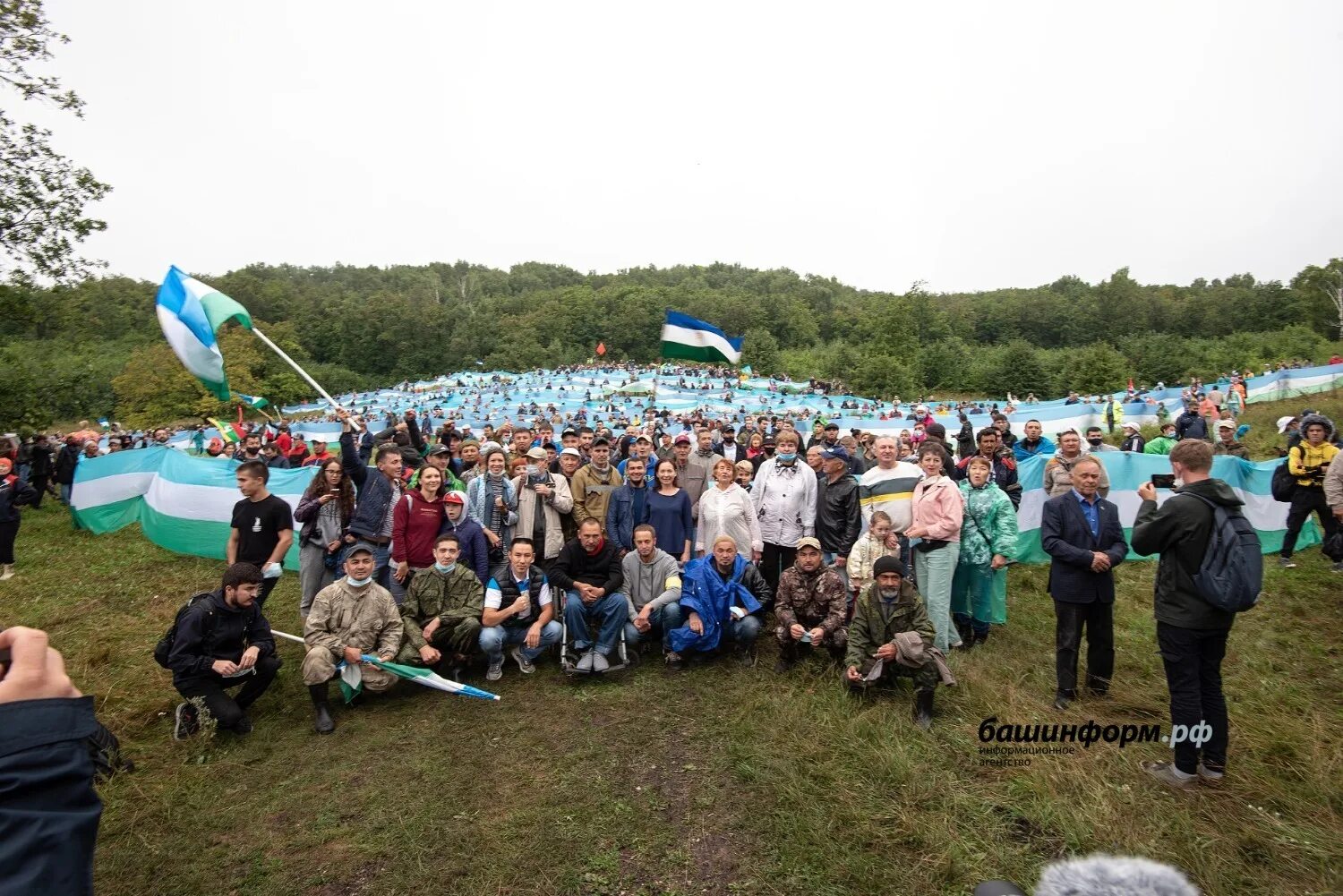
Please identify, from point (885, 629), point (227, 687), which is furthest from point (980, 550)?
point (227, 687)

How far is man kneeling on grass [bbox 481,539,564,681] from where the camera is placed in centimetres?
531

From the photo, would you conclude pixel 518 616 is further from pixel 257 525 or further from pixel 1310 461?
pixel 1310 461

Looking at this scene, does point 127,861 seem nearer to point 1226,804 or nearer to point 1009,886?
point 1009,886

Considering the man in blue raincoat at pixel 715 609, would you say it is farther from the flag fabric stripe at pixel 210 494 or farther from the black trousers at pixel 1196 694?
the flag fabric stripe at pixel 210 494

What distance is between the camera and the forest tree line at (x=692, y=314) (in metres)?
44.8

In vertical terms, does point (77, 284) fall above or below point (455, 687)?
above

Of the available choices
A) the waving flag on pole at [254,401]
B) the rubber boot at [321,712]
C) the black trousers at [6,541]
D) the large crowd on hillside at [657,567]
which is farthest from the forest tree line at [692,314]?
the rubber boot at [321,712]

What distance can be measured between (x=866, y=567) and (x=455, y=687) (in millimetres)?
3425

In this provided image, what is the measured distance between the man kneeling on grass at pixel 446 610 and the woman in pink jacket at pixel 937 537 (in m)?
3.74

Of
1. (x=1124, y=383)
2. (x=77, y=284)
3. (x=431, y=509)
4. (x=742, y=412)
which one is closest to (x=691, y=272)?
(x=1124, y=383)

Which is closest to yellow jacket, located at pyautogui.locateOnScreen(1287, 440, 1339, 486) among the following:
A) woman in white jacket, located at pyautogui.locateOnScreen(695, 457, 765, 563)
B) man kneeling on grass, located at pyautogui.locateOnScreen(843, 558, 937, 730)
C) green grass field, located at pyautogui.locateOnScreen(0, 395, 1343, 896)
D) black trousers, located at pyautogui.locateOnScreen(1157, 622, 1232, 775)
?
green grass field, located at pyautogui.locateOnScreen(0, 395, 1343, 896)

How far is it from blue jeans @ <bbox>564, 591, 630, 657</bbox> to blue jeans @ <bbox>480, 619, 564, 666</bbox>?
151 mm

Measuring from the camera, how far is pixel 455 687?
192 inches

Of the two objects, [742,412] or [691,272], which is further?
[691,272]
